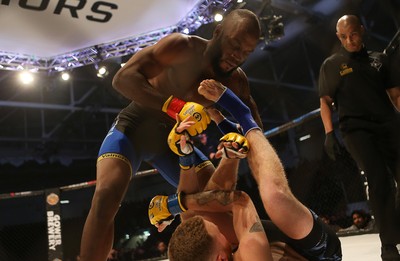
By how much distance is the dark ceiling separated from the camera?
802 cm

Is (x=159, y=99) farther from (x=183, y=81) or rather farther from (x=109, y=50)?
(x=109, y=50)

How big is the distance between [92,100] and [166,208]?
318 inches

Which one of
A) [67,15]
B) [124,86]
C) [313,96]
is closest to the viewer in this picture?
[124,86]

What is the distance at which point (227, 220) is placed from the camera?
1.61m

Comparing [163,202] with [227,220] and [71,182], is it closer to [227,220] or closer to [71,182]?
[227,220]

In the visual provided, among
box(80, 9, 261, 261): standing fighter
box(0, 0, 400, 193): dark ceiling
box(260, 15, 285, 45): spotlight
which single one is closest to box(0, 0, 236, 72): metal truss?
box(260, 15, 285, 45): spotlight

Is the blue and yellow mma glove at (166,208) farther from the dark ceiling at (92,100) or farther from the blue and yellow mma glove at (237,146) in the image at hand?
the dark ceiling at (92,100)

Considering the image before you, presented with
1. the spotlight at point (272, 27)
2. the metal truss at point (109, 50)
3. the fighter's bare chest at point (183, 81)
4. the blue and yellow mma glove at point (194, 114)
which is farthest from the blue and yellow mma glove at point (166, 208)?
the spotlight at point (272, 27)

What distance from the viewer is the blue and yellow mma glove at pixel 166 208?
1.75 meters

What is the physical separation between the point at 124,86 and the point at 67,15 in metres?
3.17

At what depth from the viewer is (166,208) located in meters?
1.79

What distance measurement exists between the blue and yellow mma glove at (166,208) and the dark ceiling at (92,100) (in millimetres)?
6180

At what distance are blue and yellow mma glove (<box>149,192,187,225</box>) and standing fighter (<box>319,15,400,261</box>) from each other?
3.35 ft

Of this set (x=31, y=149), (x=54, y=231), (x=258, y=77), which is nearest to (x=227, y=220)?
(x=54, y=231)
